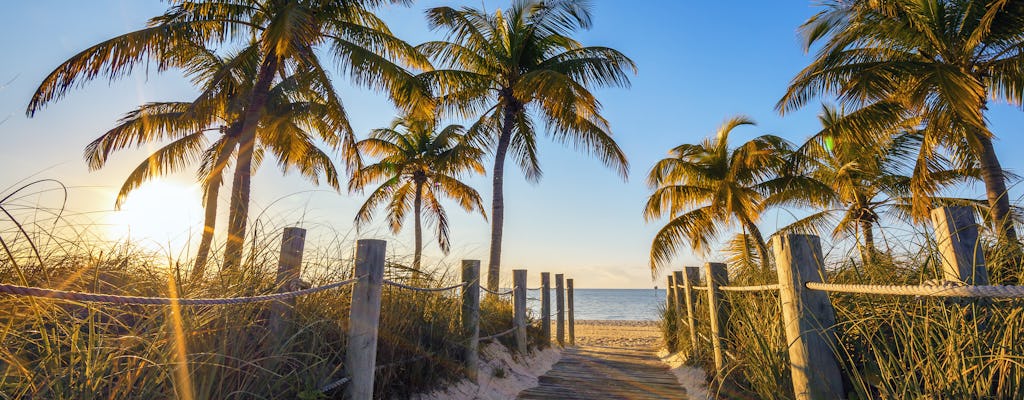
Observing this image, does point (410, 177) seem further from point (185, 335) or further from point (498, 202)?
point (185, 335)

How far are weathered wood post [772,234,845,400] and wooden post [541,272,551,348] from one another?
6.30 metres

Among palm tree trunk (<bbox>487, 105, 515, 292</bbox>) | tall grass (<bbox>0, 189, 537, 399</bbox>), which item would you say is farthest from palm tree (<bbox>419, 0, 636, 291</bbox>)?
tall grass (<bbox>0, 189, 537, 399</bbox>)

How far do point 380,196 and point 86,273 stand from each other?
1634cm

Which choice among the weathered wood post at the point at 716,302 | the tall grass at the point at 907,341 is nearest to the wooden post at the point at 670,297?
the weathered wood post at the point at 716,302

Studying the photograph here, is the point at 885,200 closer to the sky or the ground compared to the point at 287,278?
closer to the sky

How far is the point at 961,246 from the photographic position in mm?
2436

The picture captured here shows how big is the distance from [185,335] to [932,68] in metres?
11.9

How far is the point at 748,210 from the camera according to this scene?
12219 millimetres

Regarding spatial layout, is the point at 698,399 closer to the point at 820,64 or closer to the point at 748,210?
the point at 748,210

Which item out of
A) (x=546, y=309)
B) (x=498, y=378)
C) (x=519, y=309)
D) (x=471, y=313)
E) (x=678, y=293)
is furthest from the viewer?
(x=546, y=309)

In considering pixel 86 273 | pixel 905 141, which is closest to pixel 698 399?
pixel 86 273

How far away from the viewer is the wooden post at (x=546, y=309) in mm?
9164

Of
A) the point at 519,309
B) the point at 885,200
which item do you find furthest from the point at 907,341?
the point at 885,200

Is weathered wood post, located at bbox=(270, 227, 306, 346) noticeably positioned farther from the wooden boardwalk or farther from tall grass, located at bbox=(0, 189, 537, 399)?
the wooden boardwalk
